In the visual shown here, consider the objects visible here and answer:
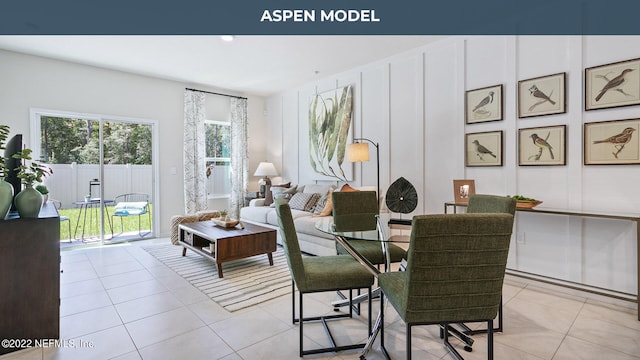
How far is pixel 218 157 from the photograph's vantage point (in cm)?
638

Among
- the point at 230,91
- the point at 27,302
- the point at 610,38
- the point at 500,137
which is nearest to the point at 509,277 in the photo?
the point at 500,137

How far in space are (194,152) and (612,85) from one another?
5884mm

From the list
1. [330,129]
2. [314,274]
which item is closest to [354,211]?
[314,274]

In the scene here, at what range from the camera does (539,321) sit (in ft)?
7.89

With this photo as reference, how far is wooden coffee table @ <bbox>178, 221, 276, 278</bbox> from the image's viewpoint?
11.2 ft

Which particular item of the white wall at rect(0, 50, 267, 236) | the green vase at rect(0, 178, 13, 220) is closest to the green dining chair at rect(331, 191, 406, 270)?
the green vase at rect(0, 178, 13, 220)

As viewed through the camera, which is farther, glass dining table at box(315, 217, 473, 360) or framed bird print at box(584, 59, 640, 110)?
framed bird print at box(584, 59, 640, 110)

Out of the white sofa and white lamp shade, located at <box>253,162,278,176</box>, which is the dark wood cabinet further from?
white lamp shade, located at <box>253,162,278,176</box>

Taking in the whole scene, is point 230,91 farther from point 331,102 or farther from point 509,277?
point 509,277

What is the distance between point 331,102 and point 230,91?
239 cm

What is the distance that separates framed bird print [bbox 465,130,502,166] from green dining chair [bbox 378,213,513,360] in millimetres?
2370

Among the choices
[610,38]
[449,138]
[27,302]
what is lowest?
[27,302]

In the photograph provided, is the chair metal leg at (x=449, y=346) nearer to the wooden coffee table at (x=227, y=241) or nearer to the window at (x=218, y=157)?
the wooden coffee table at (x=227, y=241)

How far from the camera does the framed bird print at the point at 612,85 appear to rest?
8.58 feet
